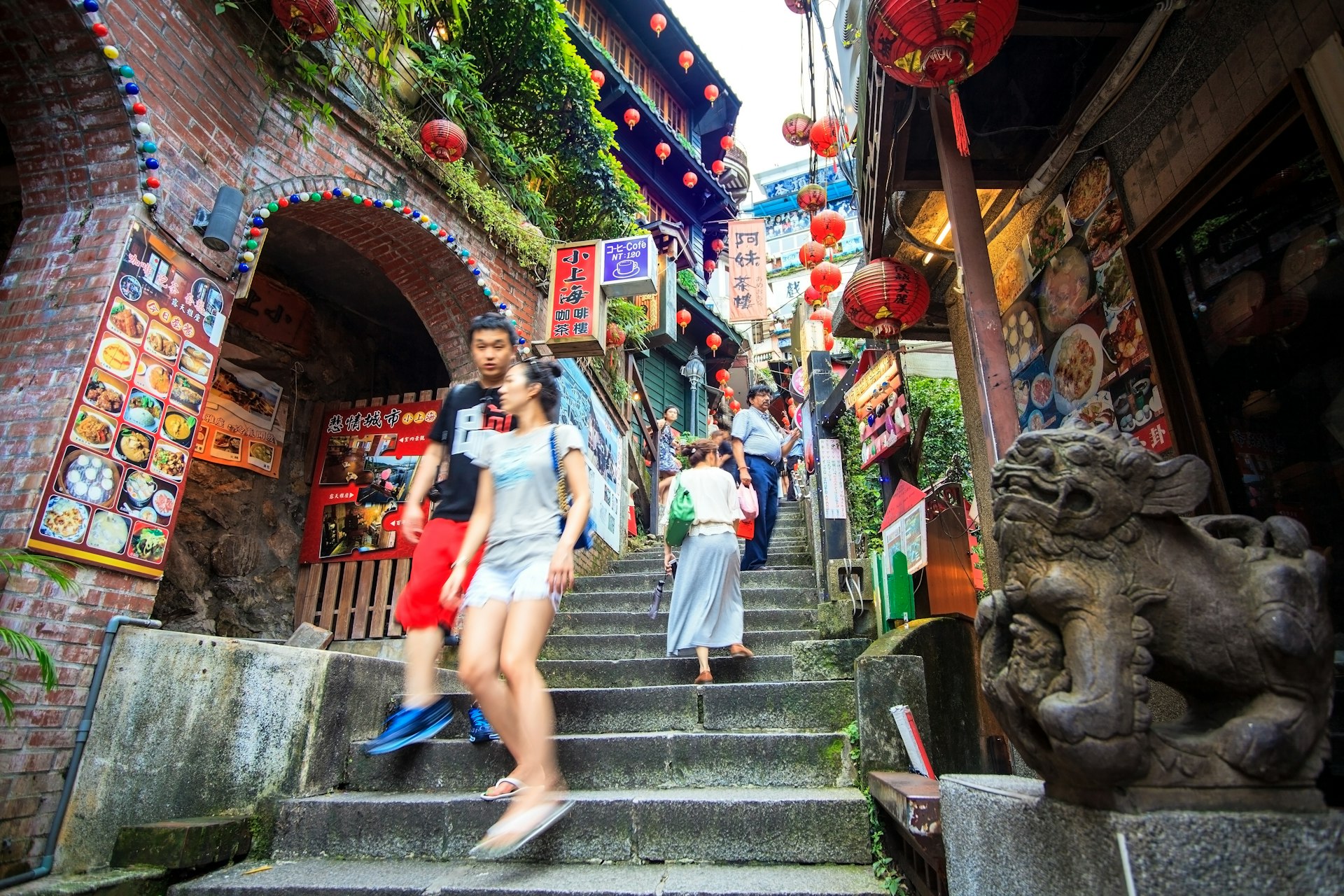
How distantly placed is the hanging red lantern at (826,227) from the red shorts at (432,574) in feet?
25.9

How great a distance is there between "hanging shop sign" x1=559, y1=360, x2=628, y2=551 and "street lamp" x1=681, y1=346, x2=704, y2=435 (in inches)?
358

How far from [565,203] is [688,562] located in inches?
254

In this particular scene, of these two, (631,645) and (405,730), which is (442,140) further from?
(405,730)

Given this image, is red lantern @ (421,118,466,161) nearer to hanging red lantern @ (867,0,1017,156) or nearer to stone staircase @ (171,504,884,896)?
hanging red lantern @ (867,0,1017,156)

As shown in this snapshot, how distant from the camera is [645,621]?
5.38m

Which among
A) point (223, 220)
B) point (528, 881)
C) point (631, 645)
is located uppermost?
point (223, 220)

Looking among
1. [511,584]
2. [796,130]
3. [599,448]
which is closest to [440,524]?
[511,584]

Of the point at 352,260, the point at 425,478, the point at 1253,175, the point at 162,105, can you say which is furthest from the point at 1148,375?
the point at 352,260

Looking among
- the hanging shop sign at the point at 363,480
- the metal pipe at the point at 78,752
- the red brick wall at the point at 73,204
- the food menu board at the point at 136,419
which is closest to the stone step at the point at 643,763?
the metal pipe at the point at 78,752

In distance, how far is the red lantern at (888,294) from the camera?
4.73 meters

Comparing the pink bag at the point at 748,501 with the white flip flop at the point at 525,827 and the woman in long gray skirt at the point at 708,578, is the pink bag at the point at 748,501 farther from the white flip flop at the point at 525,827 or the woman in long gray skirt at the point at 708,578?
the white flip flop at the point at 525,827

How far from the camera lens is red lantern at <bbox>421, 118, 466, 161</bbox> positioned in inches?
255

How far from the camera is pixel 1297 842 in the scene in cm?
125

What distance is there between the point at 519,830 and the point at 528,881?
0.27 m
